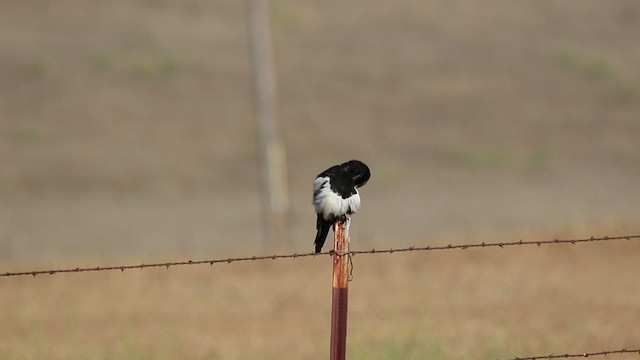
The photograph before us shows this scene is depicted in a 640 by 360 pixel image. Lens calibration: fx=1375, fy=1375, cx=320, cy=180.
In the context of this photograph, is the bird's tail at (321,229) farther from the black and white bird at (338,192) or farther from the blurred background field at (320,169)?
the blurred background field at (320,169)

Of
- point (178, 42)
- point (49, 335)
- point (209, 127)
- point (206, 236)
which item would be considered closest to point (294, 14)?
point (178, 42)

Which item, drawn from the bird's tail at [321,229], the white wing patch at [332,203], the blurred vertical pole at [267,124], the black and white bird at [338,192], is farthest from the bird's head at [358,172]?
the blurred vertical pole at [267,124]

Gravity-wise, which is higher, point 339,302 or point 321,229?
point 321,229

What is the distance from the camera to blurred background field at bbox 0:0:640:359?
43.2ft

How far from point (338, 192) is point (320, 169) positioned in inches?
915

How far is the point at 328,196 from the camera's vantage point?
7.08 metres

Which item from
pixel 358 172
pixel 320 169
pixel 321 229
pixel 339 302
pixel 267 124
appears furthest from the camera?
pixel 320 169

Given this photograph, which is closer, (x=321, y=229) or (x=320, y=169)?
(x=321, y=229)

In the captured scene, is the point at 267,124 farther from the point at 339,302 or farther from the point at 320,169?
the point at 339,302

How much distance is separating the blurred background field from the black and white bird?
3.80 m

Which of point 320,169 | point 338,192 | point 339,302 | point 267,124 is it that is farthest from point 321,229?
point 320,169

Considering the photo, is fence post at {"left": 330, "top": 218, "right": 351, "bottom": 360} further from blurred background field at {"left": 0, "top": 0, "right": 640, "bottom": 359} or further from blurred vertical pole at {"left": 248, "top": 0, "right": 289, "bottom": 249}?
blurred vertical pole at {"left": 248, "top": 0, "right": 289, "bottom": 249}

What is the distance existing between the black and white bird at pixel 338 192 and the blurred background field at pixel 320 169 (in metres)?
3.80

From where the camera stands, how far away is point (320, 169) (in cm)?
3036
